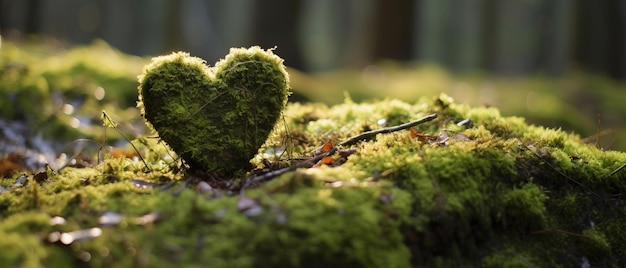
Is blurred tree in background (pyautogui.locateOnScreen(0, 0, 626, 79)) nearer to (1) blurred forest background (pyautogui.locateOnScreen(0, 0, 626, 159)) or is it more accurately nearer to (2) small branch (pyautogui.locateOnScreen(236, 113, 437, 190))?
(1) blurred forest background (pyautogui.locateOnScreen(0, 0, 626, 159))

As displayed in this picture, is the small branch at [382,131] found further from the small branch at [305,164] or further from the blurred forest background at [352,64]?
the blurred forest background at [352,64]

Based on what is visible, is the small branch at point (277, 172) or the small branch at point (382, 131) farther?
the small branch at point (382, 131)

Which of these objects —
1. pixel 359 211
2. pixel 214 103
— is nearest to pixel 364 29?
pixel 214 103

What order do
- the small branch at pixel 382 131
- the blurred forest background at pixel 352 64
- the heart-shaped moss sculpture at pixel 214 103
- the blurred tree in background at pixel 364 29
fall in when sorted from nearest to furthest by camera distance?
the heart-shaped moss sculpture at pixel 214 103 < the small branch at pixel 382 131 < the blurred forest background at pixel 352 64 < the blurred tree in background at pixel 364 29

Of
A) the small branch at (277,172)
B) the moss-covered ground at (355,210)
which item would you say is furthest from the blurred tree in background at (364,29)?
the moss-covered ground at (355,210)

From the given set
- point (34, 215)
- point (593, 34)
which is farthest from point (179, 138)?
point (593, 34)

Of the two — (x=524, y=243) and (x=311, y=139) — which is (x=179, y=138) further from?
(x=524, y=243)

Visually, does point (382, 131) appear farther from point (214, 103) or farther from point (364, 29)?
point (364, 29)
